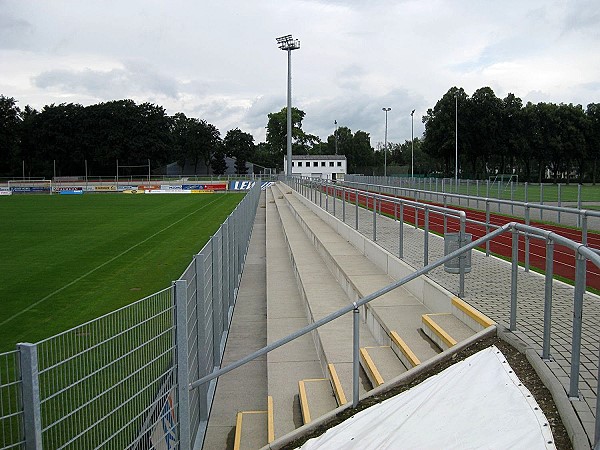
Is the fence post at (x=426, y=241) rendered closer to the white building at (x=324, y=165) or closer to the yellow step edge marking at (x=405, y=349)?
the yellow step edge marking at (x=405, y=349)

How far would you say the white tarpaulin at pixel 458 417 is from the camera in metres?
3.79

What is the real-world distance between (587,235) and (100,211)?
33.2 metres

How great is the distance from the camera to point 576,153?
8456cm

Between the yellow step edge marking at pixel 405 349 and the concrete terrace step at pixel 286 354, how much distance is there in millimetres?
1181

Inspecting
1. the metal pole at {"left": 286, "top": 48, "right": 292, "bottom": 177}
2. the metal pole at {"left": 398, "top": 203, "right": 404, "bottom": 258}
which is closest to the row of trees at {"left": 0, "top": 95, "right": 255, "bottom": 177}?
the metal pole at {"left": 286, "top": 48, "right": 292, "bottom": 177}

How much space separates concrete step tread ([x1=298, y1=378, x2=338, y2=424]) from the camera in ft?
19.3

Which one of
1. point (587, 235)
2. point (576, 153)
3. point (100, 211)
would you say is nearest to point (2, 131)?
point (100, 211)

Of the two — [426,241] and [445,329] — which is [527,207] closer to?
[426,241]

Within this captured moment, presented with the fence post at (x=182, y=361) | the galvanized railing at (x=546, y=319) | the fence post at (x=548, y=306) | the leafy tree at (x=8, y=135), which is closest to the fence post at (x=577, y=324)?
the galvanized railing at (x=546, y=319)

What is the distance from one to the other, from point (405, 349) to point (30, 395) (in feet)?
12.8

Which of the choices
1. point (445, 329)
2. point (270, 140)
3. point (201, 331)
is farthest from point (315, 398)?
point (270, 140)

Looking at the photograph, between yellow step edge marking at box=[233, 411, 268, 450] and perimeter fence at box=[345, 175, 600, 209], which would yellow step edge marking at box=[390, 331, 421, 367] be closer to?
yellow step edge marking at box=[233, 411, 268, 450]

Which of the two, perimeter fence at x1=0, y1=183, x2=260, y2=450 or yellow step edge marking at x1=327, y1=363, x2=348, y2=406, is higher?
perimeter fence at x1=0, y1=183, x2=260, y2=450

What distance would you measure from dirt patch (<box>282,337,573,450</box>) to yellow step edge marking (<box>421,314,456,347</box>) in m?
0.27
